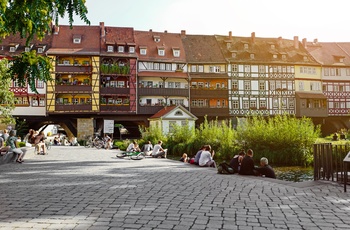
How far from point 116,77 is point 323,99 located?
1048 inches

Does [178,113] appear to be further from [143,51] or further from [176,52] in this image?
[143,51]

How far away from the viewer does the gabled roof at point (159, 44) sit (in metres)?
48.6

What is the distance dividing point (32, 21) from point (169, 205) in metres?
3.89

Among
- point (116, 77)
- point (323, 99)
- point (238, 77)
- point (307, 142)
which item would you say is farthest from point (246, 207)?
point (323, 99)

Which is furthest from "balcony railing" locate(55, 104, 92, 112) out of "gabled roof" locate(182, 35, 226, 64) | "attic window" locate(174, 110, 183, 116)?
"gabled roof" locate(182, 35, 226, 64)

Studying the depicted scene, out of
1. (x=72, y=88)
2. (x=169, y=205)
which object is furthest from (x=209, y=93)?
(x=169, y=205)

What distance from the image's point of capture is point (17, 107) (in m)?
44.8

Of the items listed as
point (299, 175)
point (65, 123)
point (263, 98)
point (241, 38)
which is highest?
point (241, 38)

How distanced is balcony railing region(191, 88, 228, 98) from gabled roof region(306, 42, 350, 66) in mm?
14597

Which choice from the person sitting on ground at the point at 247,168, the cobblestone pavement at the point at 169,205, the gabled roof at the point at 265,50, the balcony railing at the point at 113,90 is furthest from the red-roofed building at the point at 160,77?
the cobblestone pavement at the point at 169,205

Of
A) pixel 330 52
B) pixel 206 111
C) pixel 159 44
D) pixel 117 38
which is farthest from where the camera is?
pixel 330 52

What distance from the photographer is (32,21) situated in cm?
683

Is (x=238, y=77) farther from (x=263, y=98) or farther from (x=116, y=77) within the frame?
(x=116, y=77)

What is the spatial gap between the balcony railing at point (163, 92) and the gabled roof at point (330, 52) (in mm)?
19611
